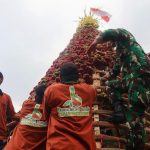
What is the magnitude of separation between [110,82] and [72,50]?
9.41 ft

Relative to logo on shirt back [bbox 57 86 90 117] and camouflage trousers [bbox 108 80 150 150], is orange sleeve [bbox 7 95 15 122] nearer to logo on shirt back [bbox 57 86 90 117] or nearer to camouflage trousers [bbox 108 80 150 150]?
camouflage trousers [bbox 108 80 150 150]

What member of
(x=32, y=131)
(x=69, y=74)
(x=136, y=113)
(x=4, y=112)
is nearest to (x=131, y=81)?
(x=136, y=113)

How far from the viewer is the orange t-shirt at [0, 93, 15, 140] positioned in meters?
6.83

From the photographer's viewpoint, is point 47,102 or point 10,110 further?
point 10,110

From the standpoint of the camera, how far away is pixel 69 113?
4875 millimetres

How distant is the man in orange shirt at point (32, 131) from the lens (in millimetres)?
5410

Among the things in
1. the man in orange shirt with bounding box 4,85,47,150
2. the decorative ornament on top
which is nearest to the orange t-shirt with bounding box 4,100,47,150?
the man in orange shirt with bounding box 4,85,47,150

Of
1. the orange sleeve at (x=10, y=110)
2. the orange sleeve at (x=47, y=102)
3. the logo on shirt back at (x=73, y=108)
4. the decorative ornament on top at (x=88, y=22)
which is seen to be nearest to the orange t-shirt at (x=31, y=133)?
the orange sleeve at (x=47, y=102)

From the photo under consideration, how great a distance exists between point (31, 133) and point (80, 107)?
0.89 meters

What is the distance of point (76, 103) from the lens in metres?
4.95

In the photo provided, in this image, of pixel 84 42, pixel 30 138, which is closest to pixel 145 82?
pixel 30 138

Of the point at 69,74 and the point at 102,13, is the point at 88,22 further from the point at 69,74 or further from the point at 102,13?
the point at 69,74

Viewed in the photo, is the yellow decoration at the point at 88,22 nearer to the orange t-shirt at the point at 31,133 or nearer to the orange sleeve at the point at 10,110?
the orange sleeve at the point at 10,110

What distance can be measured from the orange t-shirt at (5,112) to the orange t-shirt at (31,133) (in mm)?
1170
